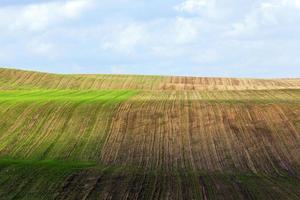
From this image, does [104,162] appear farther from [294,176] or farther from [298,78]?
[298,78]

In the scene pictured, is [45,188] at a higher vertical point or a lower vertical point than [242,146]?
lower

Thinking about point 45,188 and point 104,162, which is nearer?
point 45,188

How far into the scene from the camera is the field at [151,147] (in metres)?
34.8

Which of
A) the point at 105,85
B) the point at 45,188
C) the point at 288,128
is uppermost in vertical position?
the point at 105,85

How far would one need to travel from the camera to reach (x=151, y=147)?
45312 millimetres

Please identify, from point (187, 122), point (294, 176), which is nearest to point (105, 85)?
point (187, 122)

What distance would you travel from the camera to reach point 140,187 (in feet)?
113

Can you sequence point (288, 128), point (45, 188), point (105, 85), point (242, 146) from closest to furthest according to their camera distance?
1. point (45, 188)
2. point (242, 146)
3. point (288, 128)
4. point (105, 85)

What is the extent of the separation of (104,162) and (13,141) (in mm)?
8514

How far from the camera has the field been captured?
34812mm

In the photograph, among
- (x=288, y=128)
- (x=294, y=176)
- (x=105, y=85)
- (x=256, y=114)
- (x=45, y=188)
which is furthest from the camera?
(x=105, y=85)

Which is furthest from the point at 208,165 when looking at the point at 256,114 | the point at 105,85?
the point at 105,85

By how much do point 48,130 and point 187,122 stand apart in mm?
10710

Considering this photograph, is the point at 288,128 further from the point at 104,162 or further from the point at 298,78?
the point at 298,78
